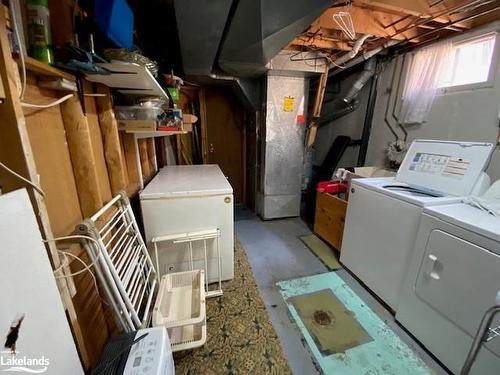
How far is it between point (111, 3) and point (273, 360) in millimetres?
2063

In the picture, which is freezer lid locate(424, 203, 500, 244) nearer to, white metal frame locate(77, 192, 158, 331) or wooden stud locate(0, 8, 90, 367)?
white metal frame locate(77, 192, 158, 331)

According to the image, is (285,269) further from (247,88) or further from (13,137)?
(247,88)

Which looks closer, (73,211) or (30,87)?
(30,87)

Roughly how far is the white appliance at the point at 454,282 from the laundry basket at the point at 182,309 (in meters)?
1.44

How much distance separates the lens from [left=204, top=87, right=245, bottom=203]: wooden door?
3770 millimetres

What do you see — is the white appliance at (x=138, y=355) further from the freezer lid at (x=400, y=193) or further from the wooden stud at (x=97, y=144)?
the freezer lid at (x=400, y=193)

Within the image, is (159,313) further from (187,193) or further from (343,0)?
(343,0)

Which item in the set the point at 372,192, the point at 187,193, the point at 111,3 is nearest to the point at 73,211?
the point at 187,193

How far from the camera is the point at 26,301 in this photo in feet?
1.78

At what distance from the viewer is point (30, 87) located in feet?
2.68

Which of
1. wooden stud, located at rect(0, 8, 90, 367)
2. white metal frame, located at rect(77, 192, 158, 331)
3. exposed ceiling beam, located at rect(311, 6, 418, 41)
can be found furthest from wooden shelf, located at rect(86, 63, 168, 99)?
exposed ceiling beam, located at rect(311, 6, 418, 41)

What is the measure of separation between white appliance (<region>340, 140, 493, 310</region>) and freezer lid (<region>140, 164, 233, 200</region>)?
4.03 ft
